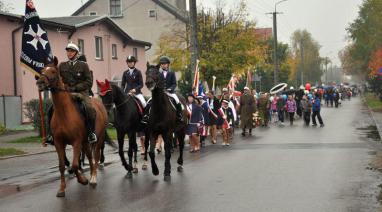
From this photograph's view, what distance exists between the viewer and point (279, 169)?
13.2 metres

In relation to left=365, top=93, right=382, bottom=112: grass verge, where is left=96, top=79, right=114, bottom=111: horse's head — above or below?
above

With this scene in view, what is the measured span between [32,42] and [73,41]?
2354cm

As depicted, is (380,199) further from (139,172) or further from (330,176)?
(139,172)

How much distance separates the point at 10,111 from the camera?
3056 centimetres

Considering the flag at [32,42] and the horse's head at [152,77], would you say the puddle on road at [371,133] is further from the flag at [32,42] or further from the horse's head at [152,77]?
the horse's head at [152,77]

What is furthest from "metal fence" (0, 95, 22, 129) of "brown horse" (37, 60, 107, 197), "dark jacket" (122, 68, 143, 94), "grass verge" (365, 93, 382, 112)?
"grass verge" (365, 93, 382, 112)

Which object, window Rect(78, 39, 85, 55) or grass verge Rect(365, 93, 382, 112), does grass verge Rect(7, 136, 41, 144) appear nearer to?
window Rect(78, 39, 85, 55)

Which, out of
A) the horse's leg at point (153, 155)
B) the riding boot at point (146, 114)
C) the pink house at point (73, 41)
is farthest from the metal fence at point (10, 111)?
the horse's leg at point (153, 155)

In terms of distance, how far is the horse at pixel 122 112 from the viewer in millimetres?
12586

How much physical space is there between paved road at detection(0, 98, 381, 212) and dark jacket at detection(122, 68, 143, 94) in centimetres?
185

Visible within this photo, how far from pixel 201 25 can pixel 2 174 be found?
30564 mm

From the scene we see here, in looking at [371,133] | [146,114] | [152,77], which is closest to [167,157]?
[146,114]

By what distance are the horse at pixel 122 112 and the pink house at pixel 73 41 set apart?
1986 cm

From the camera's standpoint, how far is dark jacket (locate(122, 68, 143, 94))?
44.9 ft
